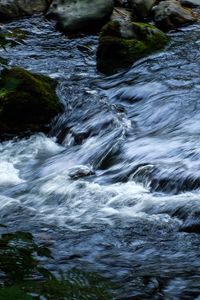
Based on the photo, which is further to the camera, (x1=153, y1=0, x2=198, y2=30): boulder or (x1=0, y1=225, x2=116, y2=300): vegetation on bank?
(x1=153, y1=0, x2=198, y2=30): boulder

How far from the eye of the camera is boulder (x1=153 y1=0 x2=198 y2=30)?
1288cm

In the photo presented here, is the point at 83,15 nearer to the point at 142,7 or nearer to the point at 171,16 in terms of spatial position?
the point at 142,7

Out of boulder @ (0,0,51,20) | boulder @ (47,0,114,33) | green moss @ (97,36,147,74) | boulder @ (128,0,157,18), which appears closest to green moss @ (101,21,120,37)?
green moss @ (97,36,147,74)

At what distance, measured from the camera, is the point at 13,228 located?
16.4 feet

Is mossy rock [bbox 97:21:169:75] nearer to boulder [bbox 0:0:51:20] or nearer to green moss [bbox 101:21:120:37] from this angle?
green moss [bbox 101:21:120:37]

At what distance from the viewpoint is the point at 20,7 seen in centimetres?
1470

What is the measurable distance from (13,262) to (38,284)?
25 cm

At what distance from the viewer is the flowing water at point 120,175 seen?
4.09 meters

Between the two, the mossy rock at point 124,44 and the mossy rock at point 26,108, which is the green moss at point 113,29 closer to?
the mossy rock at point 124,44

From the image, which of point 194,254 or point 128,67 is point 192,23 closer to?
point 128,67

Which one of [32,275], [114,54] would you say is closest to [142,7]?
[114,54]

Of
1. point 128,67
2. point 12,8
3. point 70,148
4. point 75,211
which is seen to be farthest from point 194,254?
point 12,8

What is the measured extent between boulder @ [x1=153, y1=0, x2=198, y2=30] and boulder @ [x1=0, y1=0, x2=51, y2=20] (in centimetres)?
351

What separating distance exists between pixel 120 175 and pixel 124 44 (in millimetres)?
4994
